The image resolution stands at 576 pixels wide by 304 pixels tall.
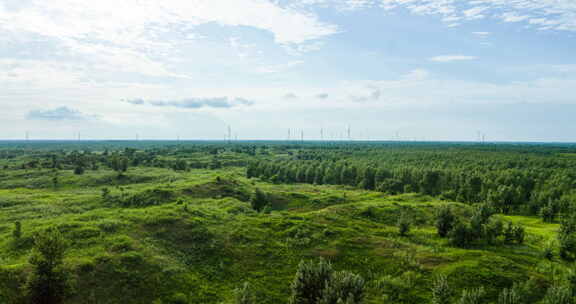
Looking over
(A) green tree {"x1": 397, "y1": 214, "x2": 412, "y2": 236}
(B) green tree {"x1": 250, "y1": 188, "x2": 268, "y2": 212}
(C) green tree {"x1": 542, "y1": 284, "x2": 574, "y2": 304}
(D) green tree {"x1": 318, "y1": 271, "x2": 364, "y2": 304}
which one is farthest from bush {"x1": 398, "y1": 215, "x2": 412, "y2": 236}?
(B) green tree {"x1": 250, "y1": 188, "x2": 268, "y2": 212}

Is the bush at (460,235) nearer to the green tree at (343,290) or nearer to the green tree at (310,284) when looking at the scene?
the green tree at (343,290)

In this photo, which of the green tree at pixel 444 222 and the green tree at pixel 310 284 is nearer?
the green tree at pixel 310 284

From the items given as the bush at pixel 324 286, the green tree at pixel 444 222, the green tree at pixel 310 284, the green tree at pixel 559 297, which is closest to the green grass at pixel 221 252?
the green tree at pixel 444 222

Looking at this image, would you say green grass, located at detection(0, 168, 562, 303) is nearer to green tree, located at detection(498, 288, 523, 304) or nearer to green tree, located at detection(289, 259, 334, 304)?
green tree, located at detection(289, 259, 334, 304)

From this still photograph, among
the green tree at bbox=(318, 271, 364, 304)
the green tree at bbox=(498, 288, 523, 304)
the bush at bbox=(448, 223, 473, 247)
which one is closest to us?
the green tree at bbox=(318, 271, 364, 304)

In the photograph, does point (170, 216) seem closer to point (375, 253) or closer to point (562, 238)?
point (375, 253)

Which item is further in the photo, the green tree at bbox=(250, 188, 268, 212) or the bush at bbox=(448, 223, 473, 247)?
the green tree at bbox=(250, 188, 268, 212)

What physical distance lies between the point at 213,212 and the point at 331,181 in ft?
325

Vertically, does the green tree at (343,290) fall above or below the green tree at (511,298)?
above

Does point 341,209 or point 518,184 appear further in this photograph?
point 518,184

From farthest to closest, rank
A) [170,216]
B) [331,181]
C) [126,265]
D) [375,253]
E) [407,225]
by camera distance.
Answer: [331,181]
[407,225]
[170,216]
[375,253]
[126,265]

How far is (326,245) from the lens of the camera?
61531 mm

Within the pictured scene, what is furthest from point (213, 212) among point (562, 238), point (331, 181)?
point (331, 181)

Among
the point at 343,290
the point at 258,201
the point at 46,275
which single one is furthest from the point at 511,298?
the point at 258,201
